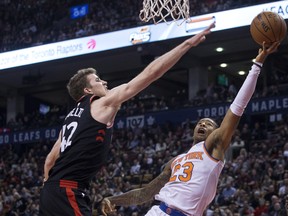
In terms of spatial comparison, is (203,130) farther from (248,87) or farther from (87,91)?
(87,91)

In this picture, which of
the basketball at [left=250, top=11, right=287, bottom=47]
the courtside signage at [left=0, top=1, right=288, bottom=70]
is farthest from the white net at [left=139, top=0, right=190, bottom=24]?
the courtside signage at [left=0, top=1, right=288, bottom=70]

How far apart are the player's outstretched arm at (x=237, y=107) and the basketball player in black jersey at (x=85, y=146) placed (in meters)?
0.46

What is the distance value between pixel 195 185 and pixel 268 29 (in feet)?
4.76

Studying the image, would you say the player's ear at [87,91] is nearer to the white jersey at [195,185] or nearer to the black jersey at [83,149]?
the black jersey at [83,149]

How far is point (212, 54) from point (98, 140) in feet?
69.1

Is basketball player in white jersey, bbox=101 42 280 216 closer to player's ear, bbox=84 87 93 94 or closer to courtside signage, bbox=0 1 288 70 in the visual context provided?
player's ear, bbox=84 87 93 94

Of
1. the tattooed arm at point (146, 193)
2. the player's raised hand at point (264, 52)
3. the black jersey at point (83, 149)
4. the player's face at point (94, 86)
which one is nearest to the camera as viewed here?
the black jersey at point (83, 149)

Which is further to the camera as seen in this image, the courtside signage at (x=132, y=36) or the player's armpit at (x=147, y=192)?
the courtside signage at (x=132, y=36)

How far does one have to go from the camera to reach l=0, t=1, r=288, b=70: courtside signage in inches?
838

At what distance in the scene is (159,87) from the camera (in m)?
28.4

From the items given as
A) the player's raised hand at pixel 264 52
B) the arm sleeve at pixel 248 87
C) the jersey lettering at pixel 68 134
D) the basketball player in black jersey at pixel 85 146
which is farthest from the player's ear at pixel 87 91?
the player's raised hand at pixel 264 52

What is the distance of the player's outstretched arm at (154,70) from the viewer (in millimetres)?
4566

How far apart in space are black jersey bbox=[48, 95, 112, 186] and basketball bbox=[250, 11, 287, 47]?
1.55 metres

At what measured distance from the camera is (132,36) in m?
23.5
